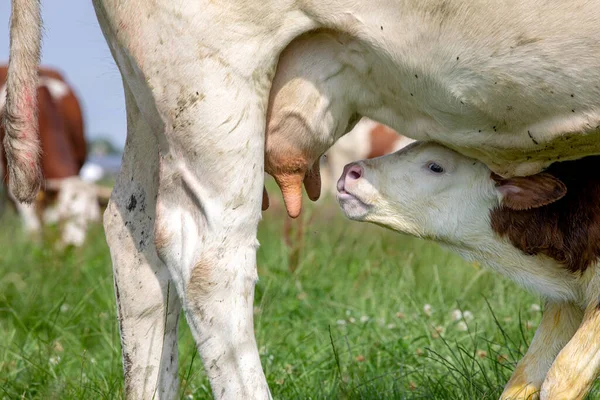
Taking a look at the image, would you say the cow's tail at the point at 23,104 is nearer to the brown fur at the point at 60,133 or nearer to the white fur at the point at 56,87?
the brown fur at the point at 60,133

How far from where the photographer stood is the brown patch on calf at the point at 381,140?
46.8 feet

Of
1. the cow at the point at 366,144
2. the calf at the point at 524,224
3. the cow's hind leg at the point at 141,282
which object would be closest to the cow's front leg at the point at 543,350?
the calf at the point at 524,224

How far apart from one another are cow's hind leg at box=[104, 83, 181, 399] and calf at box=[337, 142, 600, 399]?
75cm

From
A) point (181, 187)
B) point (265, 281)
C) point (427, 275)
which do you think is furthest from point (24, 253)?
point (181, 187)

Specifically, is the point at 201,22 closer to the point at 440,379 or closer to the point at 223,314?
the point at 223,314

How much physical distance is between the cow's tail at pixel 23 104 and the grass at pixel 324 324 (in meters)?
0.69

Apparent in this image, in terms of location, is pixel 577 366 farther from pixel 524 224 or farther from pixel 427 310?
pixel 427 310

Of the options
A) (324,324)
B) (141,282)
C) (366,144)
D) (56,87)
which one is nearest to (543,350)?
(141,282)

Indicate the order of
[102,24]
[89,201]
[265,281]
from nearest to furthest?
1. [102,24]
2. [265,281]
3. [89,201]

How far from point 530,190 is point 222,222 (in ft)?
3.68

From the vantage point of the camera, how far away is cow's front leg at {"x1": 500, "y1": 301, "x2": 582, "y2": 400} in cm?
343

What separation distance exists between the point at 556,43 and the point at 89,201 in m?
8.37

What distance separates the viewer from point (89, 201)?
10648 millimetres

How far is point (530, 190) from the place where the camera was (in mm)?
3443
